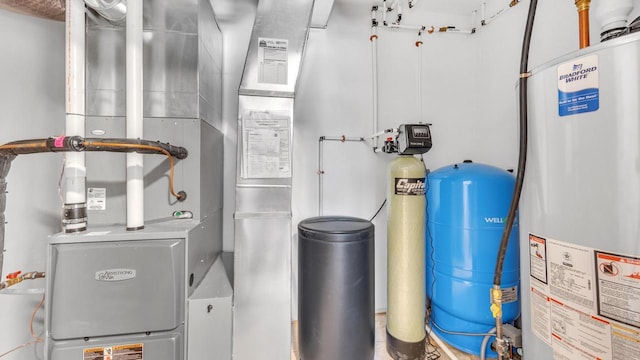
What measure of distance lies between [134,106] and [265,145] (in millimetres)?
636

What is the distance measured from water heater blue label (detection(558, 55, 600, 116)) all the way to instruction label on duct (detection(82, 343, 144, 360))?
1.92m

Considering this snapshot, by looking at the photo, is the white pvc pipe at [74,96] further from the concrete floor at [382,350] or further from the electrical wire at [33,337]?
the concrete floor at [382,350]

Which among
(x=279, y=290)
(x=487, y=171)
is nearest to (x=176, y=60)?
(x=279, y=290)

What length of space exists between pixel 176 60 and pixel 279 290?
54.5 inches

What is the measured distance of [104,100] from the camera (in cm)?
131

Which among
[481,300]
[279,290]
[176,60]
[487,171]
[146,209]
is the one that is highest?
[176,60]

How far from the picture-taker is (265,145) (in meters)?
1.46

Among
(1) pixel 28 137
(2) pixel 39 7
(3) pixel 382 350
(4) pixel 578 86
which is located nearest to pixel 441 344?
(3) pixel 382 350

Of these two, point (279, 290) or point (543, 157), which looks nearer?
point (543, 157)

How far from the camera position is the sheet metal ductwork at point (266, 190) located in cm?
141

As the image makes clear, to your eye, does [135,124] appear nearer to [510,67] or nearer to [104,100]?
[104,100]

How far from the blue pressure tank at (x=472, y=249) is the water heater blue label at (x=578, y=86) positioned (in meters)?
0.72

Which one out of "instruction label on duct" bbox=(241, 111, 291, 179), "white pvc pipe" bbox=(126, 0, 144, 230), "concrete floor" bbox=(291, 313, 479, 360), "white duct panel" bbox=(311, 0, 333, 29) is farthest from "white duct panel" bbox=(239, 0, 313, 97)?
"concrete floor" bbox=(291, 313, 479, 360)

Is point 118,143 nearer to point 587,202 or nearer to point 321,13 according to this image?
point 321,13
